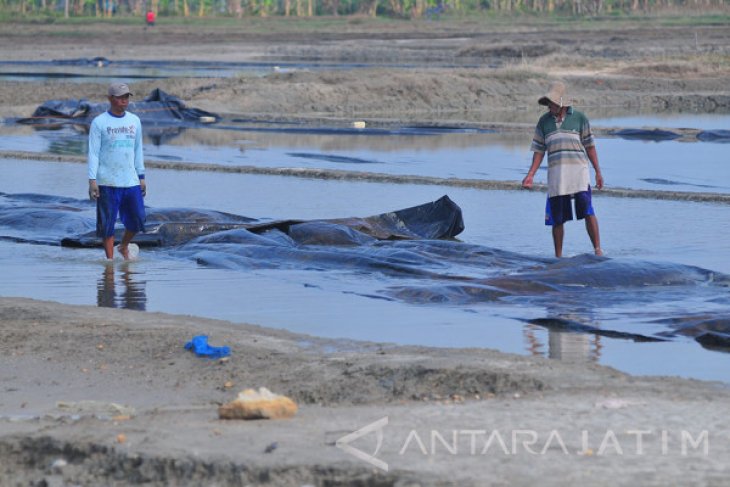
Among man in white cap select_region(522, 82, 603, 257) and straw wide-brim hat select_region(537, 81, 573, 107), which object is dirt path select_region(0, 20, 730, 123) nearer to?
man in white cap select_region(522, 82, 603, 257)

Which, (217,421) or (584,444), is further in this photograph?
(217,421)

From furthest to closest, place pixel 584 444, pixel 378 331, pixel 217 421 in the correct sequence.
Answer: pixel 378 331 → pixel 217 421 → pixel 584 444

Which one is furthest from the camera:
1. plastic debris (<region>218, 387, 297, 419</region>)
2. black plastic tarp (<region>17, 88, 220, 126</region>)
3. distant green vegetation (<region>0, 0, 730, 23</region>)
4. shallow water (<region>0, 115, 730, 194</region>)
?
distant green vegetation (<region>0, 0, 730, 23</region>)

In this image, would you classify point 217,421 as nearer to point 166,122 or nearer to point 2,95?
point 166,122

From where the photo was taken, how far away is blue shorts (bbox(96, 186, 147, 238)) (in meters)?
10.3

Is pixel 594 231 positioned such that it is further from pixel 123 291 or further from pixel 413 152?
pixel 413 152

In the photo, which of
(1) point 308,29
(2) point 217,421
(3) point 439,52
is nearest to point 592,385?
(2) point 217,421

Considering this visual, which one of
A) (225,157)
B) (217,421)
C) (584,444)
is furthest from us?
(225,157)

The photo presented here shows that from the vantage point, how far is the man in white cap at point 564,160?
10.2 m

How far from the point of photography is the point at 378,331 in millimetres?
8055

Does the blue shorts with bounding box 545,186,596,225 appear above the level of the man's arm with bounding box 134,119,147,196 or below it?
below

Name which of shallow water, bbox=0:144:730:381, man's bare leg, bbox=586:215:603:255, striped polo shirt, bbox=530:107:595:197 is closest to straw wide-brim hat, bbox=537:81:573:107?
striped polo shirt, bbox=530:107:595:197

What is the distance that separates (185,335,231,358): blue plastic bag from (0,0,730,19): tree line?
85109 millimetres

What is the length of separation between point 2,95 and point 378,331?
996 inches
